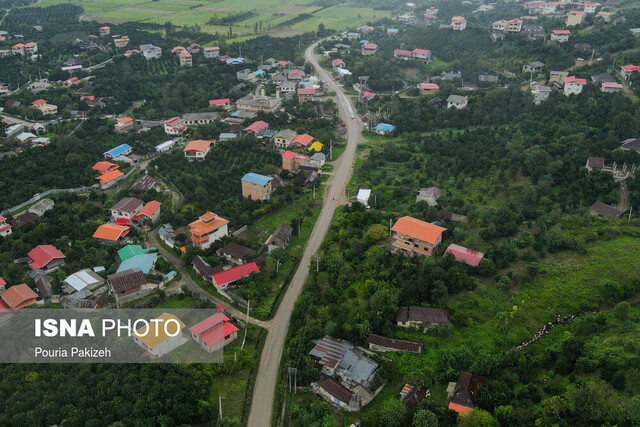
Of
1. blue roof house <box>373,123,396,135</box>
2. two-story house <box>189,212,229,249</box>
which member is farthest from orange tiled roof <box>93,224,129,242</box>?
blue roof house <box>373,123,396,135</box>

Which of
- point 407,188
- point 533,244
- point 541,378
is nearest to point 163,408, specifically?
point 541,378

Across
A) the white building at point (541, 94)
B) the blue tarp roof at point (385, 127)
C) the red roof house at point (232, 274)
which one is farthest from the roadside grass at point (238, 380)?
the white building at point (541, 94)

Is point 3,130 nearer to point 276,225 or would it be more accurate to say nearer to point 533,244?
point 276,225

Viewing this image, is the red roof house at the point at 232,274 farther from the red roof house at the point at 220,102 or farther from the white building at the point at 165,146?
the red roof house at the point at 220,102

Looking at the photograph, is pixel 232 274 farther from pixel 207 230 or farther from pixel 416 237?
pixel 416 237

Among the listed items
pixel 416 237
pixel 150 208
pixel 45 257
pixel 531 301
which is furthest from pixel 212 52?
pixel 531 301
